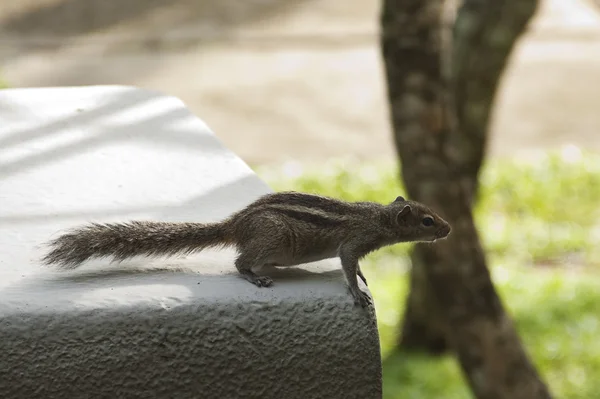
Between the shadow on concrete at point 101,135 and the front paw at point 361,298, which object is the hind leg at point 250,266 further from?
the shadow on concrete at point 101,135

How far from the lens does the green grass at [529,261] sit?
585 cm

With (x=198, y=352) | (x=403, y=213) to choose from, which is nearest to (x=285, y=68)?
(x=403, y=213)

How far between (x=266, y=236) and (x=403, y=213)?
0.52 m

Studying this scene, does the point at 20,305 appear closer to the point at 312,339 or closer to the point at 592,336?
the point at 312,339

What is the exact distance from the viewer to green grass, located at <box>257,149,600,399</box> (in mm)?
5848

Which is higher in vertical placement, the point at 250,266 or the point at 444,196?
the point at 250,266

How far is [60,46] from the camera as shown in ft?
36.9

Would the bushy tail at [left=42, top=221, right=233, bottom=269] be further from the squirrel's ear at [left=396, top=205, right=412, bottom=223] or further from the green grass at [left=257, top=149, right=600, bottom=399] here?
the green grass at [left=257, top=149, right=600, bottom=399]

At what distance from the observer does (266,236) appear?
224 cm

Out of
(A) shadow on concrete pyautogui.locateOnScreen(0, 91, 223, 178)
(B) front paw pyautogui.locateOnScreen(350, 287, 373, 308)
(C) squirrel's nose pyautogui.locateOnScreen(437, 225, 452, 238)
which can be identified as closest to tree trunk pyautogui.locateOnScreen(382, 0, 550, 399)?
(A) shadow on concrete pyautogui.locateOnScreen(0, 91, 223, 178)

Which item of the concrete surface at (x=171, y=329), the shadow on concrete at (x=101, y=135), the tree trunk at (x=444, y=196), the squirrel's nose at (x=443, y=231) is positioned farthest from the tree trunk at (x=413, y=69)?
the concrete surface at (x=171, y=329)

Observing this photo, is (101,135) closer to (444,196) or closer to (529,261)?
(444,196)

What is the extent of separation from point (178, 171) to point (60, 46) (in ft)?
29.6

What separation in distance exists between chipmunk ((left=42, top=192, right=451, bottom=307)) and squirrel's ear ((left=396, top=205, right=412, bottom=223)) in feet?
0.14
